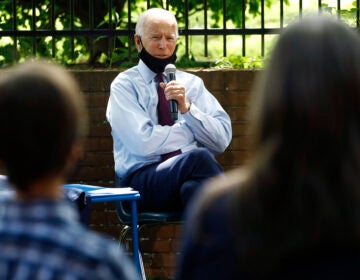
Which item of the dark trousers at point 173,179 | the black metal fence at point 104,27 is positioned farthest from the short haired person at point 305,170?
the black metal fence at point 104,27

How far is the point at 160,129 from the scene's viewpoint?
240 inches

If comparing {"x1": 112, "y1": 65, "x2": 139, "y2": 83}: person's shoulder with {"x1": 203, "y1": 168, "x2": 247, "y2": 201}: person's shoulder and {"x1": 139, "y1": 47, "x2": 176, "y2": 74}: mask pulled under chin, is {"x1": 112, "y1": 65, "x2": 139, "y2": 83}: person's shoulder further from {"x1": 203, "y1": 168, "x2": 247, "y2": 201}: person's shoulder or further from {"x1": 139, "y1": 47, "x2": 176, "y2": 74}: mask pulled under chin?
{"x1": 203, "y1": 168, "x2": 247, "y2": 201}: person's shoulder

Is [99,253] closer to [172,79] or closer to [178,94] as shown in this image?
[178,94]

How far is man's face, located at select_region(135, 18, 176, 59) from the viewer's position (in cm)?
636

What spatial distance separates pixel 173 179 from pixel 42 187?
345 centimetres

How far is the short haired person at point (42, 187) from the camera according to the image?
2.26m

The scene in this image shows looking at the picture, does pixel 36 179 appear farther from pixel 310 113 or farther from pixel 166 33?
pixel 166 33

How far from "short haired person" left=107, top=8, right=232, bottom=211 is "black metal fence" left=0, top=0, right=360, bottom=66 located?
88cm

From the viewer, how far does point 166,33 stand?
637 centimetres

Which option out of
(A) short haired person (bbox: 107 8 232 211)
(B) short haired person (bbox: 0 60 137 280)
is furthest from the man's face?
(B) short haired person (bbox: 0 60 137 280)

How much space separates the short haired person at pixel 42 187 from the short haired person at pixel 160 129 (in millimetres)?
3364

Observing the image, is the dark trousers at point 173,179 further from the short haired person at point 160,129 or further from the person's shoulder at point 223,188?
the person's shoulder at point 223,188

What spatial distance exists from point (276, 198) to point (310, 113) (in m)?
0.18

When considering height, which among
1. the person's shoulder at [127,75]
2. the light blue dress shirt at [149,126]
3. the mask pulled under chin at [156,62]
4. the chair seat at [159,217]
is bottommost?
the chair seat at [159,217]
